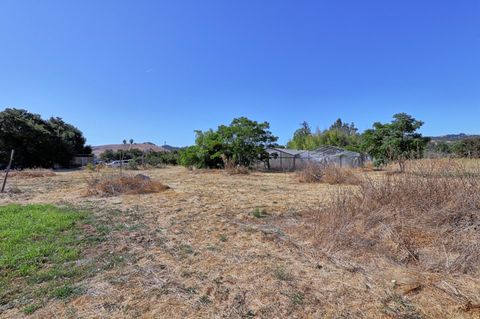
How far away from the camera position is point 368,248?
3518 mm

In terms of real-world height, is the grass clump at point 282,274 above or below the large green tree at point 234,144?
below

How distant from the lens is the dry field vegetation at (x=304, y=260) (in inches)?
94.7

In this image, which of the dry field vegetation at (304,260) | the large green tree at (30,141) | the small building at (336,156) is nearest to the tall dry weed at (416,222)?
the dry field vegetation at (304,260)

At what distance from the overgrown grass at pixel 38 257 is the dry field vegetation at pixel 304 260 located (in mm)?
114

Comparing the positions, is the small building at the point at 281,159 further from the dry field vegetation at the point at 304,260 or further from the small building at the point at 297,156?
the dry field vegetation at the point at 304,260

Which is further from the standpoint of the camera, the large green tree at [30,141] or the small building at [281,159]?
the large green tree at [30,141]

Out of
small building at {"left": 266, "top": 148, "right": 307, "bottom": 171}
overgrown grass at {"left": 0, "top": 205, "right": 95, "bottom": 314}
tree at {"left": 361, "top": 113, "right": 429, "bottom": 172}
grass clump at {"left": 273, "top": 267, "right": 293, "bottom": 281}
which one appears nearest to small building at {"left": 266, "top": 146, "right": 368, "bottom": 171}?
small building at {"left": 266, "top": 148, "right": 307, "bottom": 171}

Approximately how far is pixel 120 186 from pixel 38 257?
5.96m

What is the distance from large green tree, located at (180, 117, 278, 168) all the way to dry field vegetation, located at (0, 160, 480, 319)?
16.1 m

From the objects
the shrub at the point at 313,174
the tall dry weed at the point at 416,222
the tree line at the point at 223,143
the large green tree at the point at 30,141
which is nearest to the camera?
the tall dry weed at the point at 416,222

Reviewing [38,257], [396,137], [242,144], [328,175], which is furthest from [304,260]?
[242,144]

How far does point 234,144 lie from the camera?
72.4 ft

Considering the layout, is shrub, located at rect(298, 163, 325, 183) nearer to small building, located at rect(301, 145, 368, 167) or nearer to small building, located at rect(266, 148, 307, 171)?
small building, located at rect(301, 145, 368, 167)

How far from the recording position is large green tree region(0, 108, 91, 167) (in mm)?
27752
